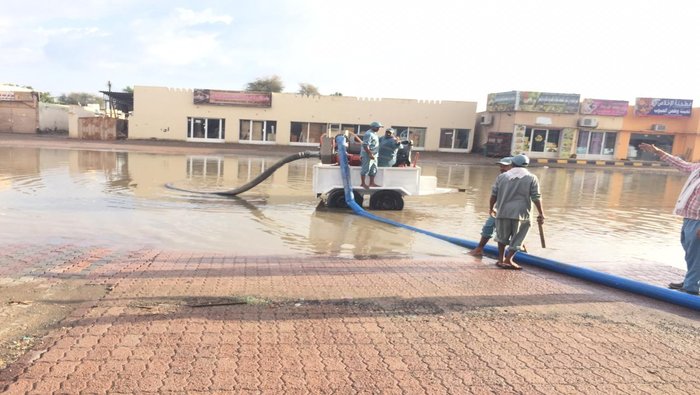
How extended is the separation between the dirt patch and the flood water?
213cm

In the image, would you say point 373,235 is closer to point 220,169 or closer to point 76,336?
point 76,336

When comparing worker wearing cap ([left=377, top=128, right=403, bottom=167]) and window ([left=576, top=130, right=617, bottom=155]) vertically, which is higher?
window ([left=576, top=130, right=617, bottom=155])

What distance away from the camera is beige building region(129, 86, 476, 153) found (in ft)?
117

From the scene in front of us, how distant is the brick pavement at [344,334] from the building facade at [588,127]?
30.7m

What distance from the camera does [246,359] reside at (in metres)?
3.29

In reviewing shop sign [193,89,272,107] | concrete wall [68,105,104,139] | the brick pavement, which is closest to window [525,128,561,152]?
shop sign [193,89,272,107]

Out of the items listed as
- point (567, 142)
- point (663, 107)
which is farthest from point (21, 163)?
point (663, 107)

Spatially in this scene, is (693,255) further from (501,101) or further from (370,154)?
(501,101)

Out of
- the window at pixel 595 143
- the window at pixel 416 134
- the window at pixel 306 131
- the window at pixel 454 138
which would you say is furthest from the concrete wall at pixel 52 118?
the window at pixel 595 143

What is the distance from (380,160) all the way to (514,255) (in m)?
5.15

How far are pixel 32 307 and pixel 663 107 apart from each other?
1563 inches

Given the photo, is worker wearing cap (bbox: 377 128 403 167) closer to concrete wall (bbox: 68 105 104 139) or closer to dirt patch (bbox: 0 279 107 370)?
dirt patch (bbox: 0 279 107 370)

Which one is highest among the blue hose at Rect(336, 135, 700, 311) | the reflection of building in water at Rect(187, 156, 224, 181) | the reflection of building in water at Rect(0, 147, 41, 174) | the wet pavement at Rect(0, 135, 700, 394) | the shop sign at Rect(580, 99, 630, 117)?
the shop sign at Rect(580, 99, 630, 117)

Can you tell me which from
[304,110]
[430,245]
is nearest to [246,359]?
[430,245]
